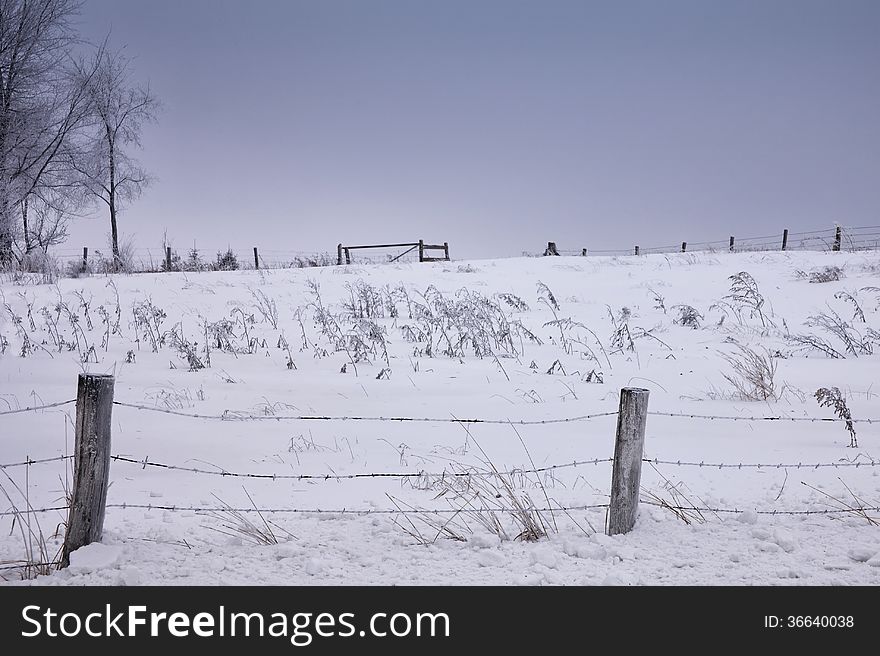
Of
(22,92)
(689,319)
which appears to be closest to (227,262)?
(22,92)

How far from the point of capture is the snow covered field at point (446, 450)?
384 centimetres

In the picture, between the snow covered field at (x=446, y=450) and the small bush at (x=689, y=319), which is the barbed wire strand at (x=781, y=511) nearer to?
the snow covered field at (x=446, y=450)

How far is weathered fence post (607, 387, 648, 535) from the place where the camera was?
12.9 ft

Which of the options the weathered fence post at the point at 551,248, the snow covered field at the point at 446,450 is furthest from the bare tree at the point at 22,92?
the weathered fence post at the point at 551,248

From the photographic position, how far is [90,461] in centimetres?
362

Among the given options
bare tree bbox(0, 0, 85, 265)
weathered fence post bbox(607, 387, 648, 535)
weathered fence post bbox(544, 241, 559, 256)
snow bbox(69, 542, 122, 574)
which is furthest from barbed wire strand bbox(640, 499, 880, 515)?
weathered fence post bbox(544, 241, 559, 256)

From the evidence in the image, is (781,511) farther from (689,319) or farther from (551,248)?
(551,248)

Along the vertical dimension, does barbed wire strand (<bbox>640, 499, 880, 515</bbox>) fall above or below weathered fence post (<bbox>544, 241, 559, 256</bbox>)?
below

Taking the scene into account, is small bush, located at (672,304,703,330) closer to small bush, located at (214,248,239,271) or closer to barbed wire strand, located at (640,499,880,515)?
barbed wire strand, located at (640,499,880,515)

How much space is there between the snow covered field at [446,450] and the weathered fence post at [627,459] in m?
0.11

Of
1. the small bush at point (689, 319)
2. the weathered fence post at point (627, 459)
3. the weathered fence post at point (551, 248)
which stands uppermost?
the weathered fence post at point (551, 248)

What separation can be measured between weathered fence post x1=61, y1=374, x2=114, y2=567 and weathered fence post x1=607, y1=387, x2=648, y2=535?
9.23 feet

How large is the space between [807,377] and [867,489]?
423 centimetres

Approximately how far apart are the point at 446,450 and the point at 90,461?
10.2 ft
